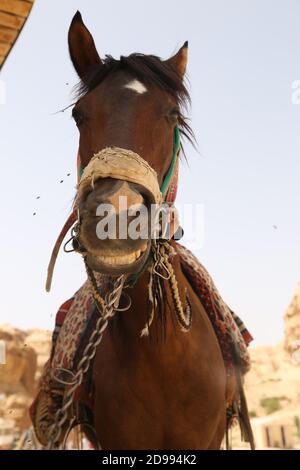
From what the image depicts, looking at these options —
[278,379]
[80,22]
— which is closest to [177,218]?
[80,22]

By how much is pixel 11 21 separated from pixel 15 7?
9cm

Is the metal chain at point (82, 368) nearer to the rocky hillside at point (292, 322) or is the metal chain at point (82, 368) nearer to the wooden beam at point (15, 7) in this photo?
the wooden beam at point (15, 7)

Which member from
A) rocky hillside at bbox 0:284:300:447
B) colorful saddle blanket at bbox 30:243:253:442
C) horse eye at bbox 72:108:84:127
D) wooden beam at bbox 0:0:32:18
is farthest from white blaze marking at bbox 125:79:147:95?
rocky hillside at bbox 0:284:300:447

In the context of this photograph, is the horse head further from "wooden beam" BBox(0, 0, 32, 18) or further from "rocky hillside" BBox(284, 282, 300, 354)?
"rocky hillside" BBox(284, 282, 300, 354)

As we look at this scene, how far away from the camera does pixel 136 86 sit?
2.61 metres

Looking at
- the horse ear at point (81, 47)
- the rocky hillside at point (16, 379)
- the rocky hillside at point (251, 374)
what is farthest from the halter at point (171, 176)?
the rocky hillside at point (16, 379)

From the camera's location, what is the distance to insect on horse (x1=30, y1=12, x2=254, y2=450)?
95.7 inches

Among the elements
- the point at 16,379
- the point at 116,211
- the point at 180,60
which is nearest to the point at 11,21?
the point at 180,60

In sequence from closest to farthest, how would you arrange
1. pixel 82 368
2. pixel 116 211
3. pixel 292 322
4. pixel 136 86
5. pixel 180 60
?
pixel 116 211 → pixel 82 368 → pixel 136 86 → pixel 180 60 → pixel 292 322

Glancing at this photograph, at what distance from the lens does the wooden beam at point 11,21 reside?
287cm

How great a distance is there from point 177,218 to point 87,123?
757mm

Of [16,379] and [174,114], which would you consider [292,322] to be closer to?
[16,379]
